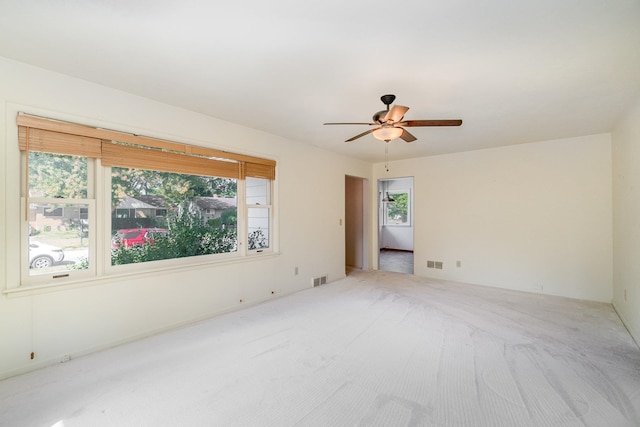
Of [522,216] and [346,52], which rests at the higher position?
[346,52]

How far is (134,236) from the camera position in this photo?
285 centimetres

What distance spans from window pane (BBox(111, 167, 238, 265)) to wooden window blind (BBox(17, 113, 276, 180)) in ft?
0.41

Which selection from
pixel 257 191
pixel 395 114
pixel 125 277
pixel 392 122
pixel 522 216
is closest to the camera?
pixel 395 114

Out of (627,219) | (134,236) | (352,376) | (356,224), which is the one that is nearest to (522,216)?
(627,219)

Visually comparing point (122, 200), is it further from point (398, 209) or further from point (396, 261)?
point (398, 209)

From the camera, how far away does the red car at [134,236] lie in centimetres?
274

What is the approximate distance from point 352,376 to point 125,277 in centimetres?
236

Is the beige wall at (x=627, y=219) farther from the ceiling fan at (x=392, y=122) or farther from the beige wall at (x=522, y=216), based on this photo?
the ceiling fan at (x=392, y=122)

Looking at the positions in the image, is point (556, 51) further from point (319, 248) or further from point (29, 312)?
point (29, 312)

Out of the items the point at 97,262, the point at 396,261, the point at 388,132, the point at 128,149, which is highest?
the point at 388,132

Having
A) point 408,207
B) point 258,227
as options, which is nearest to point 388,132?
point 258,227

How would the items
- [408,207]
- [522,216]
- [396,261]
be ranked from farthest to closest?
1. [408,207]
2. [396,261]
3. [522,216]

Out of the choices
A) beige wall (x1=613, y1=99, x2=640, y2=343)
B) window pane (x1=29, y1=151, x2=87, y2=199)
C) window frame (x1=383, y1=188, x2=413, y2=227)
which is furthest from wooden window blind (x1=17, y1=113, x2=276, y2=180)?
window frame (x1=383, y1=188, x2=413, y2=227)

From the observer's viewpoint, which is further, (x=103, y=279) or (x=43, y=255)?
(x=103, y=279)
